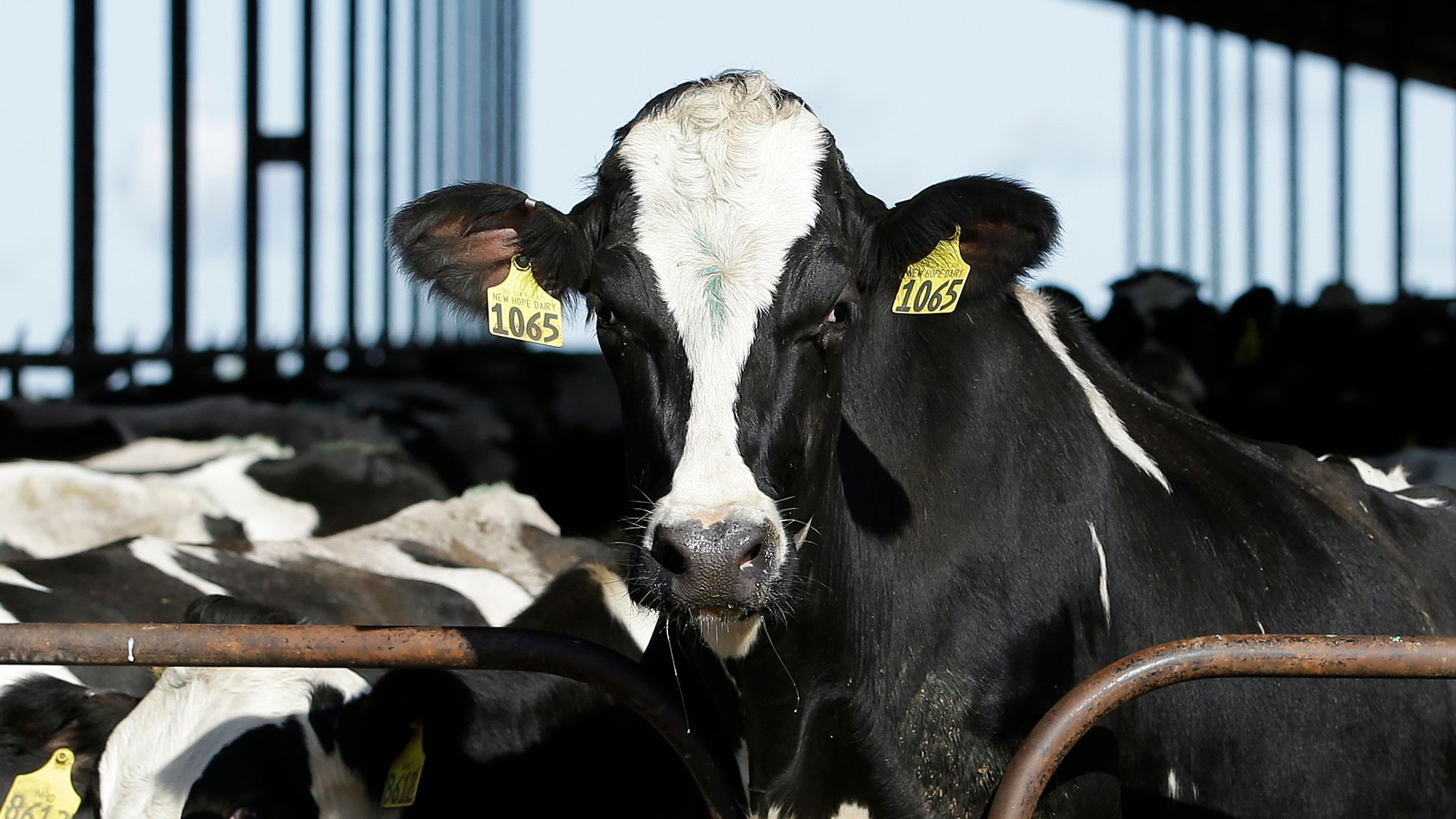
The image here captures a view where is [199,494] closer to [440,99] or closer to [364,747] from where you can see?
[364,747]

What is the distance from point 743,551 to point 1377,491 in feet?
7.93

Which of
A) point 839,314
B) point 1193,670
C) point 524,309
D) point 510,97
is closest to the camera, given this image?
point 1193,670

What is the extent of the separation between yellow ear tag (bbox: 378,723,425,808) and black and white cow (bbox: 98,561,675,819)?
0.10ft

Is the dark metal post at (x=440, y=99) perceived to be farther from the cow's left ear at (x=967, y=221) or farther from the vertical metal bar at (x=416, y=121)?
the cow's left ear at (x=967, y=221)

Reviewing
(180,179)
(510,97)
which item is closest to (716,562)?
(180,179)

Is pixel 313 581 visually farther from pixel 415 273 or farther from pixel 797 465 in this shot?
pixel 797 465

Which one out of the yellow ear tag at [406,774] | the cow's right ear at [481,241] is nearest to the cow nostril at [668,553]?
the cow's right ear at [481,241]

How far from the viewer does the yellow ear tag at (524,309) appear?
332cm

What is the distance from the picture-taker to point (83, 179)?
1097cm

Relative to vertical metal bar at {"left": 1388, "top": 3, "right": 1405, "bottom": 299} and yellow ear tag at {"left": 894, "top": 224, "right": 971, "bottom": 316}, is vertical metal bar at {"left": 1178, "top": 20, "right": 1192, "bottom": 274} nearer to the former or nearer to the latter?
vertical metal bar at {"left": 1388, "top": 3, "right": 1405, "bottom": 299}

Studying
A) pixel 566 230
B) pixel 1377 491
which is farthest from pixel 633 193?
pixel 1377 491

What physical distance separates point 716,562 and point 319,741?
1642mm

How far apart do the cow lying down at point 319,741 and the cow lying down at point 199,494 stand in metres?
2.76

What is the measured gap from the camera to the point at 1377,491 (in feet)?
14.3
